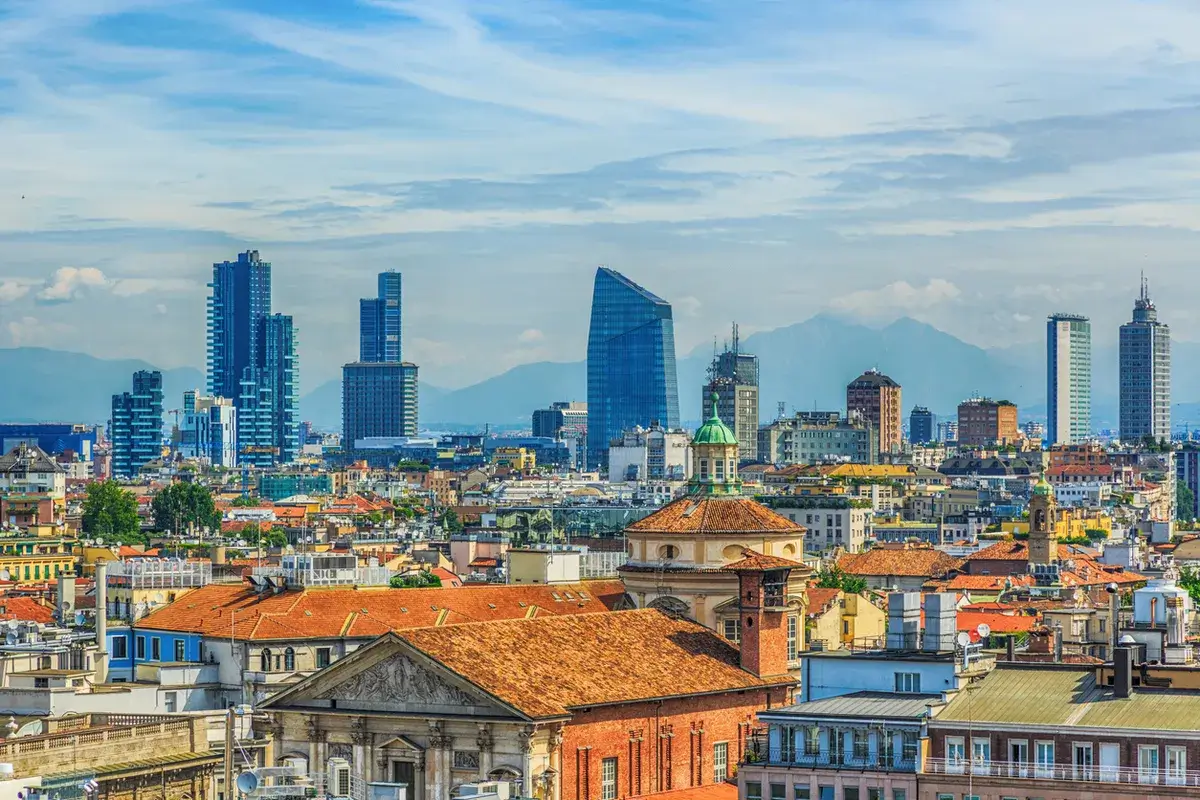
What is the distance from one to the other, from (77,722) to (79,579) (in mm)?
92132

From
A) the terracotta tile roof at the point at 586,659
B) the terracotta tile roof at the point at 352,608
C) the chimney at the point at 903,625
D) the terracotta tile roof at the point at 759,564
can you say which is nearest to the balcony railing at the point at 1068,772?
the chimney at the point at 903,625

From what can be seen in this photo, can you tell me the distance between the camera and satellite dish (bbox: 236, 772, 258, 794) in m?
48.2

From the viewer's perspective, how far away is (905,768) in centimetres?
5956

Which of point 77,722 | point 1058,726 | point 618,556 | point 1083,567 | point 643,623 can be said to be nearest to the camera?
point 1058,726

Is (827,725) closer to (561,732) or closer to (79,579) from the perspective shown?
(561,732)

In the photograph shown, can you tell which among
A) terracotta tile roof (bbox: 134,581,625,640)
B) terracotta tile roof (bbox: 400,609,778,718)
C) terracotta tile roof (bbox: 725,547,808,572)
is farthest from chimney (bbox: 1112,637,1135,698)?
terracotta tile roof (bbox: 134,581,625,640)

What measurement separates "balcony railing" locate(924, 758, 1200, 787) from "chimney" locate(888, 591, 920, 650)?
10.4m

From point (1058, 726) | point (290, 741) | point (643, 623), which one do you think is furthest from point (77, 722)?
point (1058, 726)

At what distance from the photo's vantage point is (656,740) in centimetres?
7275

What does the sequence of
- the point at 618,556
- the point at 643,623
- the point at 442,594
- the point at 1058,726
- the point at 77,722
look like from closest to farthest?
1. the point at 1058,726
2. the point at 77,722
3. the point at 643,623
4. the point at 442,594
5. the point at 618,556

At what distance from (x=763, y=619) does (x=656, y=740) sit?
788cm

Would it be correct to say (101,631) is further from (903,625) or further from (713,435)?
(903,625)

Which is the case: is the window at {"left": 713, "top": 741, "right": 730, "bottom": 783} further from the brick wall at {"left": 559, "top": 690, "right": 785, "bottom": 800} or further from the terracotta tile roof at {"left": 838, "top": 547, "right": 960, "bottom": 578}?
the terracotta tile roof at {"left": 838, "top": 547, "right": 960, "bottom": 578}

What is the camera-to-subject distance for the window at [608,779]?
70250mm
